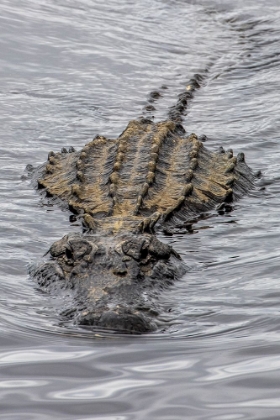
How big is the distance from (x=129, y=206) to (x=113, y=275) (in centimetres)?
190

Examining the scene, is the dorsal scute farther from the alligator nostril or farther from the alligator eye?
the alligator nostril

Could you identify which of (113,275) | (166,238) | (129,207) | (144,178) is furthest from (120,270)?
(144,178)

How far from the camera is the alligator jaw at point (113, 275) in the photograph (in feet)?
20.4

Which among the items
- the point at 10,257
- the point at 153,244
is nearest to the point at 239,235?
the point at 153,244

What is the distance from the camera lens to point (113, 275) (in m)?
6.92

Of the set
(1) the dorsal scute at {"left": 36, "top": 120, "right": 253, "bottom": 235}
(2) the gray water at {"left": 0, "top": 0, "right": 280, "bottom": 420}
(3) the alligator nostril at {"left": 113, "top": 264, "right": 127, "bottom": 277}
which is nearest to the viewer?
(2) the gray water at {"left": 0, "top": 0, "right": 280, "bottom": 420}

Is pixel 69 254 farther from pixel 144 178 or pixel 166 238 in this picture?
pixel 144 178

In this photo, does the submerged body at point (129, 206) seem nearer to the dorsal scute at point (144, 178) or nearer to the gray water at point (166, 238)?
the dorsal scute at point (144, 178)

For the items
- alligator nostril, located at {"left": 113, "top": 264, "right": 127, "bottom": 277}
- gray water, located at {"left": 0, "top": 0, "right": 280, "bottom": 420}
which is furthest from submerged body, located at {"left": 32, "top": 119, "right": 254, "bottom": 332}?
gray water, located at {"left": 0, "top": 0, "right": 280, "bottom": 420}

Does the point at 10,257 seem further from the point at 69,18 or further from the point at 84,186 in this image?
the point at 69,18

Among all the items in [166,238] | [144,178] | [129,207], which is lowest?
[166,238]

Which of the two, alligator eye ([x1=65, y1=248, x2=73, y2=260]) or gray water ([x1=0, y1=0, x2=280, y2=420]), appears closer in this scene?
gray water ([x1=0, y1=0, x2=280, y2=420])

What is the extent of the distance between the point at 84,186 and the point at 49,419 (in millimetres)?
4630

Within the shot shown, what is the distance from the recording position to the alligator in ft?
21.7
